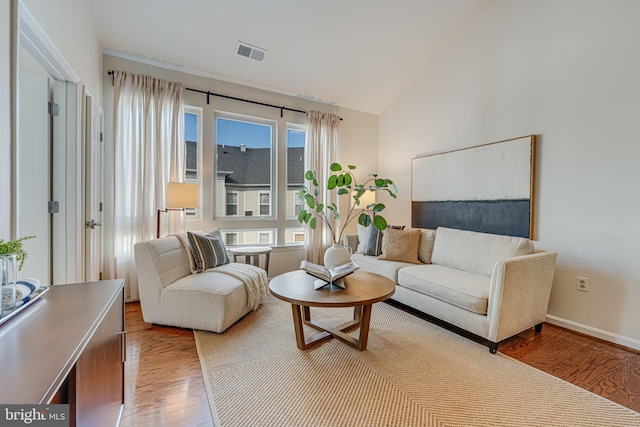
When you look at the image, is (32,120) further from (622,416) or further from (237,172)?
(622,416)

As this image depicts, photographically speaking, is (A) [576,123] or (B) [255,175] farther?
(B) [255,175]

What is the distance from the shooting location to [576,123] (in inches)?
101

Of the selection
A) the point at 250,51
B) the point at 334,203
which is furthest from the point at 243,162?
the point at 334,203

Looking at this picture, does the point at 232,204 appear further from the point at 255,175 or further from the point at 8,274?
the point at 8,274

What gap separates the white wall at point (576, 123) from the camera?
2295 mm

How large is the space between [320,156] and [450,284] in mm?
2703

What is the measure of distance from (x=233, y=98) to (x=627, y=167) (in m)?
4.11

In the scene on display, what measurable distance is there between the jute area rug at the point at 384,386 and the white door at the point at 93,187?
46.7 inches

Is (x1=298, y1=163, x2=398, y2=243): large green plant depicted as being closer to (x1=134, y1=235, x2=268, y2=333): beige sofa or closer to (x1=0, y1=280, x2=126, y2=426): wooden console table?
(x1=134, y1=235, x2=268, y2=333): beige sofa

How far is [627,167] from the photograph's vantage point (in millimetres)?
2277

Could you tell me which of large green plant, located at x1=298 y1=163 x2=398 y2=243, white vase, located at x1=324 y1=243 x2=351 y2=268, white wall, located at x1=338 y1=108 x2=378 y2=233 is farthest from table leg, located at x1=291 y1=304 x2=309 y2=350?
white wall, located at x1=338 y1=108 x2=378 y2=233

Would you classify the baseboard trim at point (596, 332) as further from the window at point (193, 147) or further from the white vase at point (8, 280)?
the window at point (193, 147)

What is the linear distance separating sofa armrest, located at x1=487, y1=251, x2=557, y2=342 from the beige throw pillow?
1163mm

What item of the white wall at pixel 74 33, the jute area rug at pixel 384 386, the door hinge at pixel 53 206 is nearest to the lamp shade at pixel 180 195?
the door hinge at pixel 53 206
